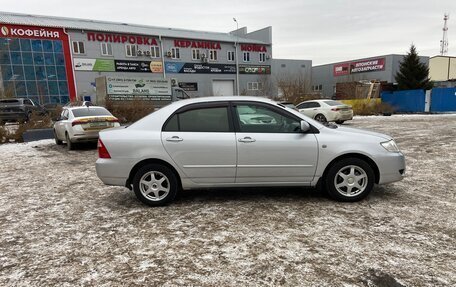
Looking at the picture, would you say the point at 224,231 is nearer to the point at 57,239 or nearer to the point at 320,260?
the point at 320,260

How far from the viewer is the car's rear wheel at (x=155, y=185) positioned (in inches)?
180

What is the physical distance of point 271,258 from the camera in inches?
124

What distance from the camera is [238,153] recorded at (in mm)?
4484

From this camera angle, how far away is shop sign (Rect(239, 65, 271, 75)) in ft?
147

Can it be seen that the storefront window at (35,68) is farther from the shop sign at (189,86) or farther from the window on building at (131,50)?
the shop sign at (189,86)

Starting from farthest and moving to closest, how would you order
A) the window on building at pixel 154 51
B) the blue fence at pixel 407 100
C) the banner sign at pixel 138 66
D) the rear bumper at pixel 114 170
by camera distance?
the window on building at pixel 154 51, the banner sign at pixel 138 66, the blue fence at pixel 407 100, the rear bumper at pixel 114 170

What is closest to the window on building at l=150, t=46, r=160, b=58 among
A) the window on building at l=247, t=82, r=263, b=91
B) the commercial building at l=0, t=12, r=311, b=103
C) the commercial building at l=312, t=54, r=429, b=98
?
the commercial building at l=0, t=12, r=311, b=103

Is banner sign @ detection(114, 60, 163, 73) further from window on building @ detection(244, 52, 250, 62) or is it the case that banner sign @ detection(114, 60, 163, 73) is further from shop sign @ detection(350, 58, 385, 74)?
shop sign @ detection(350, 58, 385, 74)

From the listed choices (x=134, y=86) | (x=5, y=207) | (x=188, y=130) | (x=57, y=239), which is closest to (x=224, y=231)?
(x=188, y=130)

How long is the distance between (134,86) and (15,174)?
45.0 ft

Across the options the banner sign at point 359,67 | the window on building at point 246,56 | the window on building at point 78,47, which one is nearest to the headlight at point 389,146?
the window on building at point 78,47

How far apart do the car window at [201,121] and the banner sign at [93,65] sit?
3489 cm

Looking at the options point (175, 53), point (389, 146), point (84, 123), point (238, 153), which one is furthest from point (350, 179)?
point (175, 53)

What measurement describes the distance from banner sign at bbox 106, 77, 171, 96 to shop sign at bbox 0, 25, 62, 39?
19.2 metres
